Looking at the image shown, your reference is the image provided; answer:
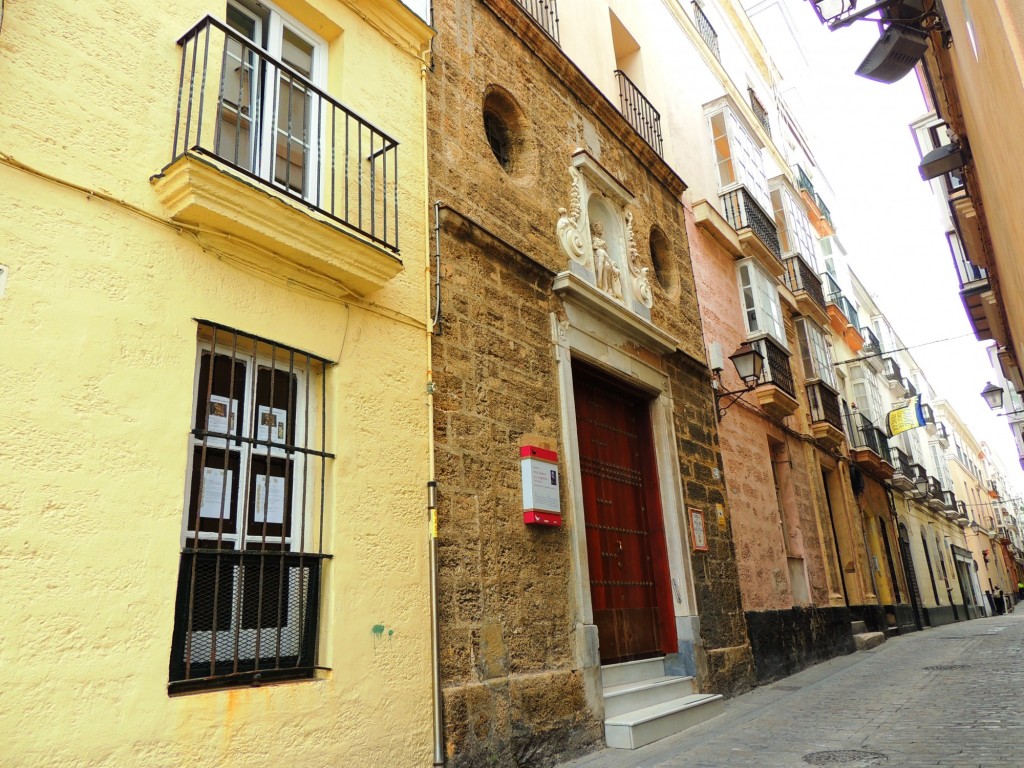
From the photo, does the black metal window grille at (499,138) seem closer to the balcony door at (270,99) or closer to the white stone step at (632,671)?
the balcony door at (270,99)

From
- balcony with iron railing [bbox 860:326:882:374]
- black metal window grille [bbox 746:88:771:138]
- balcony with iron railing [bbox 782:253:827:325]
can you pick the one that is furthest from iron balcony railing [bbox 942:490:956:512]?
black metal window grille [bbox 746:88:771:138]

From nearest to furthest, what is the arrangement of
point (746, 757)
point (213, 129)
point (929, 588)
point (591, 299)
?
point (213, 129) < point (746, 757) < point (591, 299) < point (929, 588)

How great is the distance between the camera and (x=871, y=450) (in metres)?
16.3

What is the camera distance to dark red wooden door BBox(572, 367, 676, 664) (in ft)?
21.4

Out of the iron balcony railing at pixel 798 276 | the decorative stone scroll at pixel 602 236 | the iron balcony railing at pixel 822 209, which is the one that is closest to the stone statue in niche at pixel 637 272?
the decorative stone scroll at pixel 602 236

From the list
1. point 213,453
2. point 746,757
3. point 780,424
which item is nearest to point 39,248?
point 213,453

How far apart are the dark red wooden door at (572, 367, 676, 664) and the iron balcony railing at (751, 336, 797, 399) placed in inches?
147

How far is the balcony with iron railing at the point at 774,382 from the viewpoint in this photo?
10648 mm

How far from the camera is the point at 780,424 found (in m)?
11.4

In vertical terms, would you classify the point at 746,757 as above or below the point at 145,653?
below

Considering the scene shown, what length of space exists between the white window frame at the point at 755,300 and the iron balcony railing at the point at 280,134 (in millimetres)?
7658

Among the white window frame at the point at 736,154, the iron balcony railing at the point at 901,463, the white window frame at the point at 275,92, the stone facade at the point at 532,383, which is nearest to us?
the white window frame at the point at 275,92

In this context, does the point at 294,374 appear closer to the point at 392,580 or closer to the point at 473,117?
the point at 392,580

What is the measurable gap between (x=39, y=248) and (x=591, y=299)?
14.9ft
